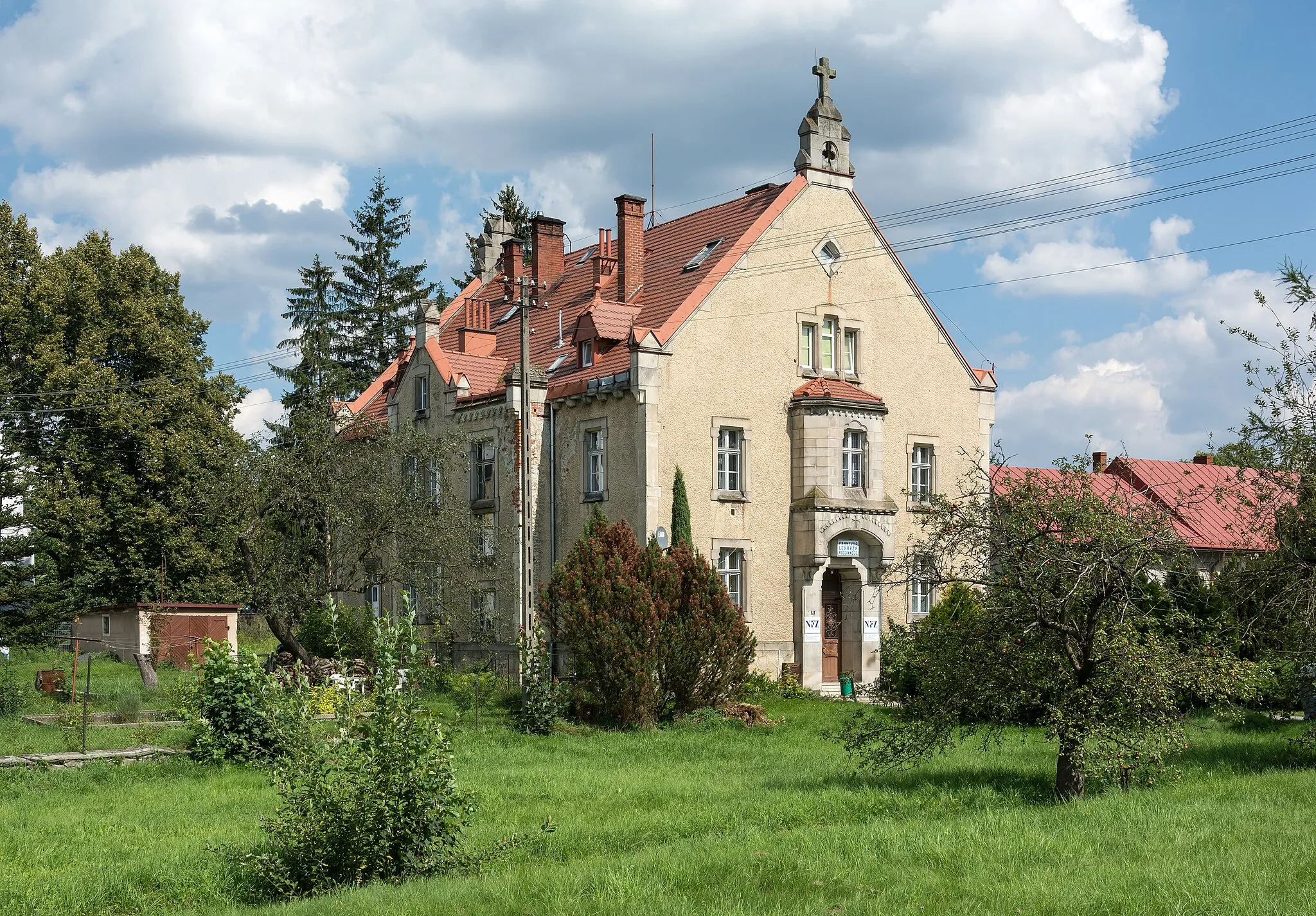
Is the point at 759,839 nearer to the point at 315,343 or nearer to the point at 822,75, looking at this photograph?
the point at 822,75

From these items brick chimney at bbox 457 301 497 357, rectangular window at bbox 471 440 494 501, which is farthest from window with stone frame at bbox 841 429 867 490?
brick chimney at bbox 457 301 497 357

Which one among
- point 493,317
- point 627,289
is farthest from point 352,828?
point 493,317

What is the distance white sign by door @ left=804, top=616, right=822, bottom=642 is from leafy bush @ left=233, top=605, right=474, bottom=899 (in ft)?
69.5

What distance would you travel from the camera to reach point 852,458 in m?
33.6

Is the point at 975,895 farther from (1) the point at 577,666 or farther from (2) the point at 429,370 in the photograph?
(2) the point at 429,370

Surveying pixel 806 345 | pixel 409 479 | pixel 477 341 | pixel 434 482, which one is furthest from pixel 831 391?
pixel 477 341

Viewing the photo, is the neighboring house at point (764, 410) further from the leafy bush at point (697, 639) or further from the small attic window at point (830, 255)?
the leafy bush at point (697, 639)

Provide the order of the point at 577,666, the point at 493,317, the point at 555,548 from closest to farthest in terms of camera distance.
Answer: the point at 577,666
the point at 555,548
the point at 493,317

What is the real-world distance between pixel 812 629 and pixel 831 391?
5905mm

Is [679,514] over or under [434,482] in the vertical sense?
under

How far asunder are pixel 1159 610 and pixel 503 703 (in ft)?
45.3

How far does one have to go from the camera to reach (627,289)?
1393 inches

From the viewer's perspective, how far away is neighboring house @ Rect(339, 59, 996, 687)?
3191cm

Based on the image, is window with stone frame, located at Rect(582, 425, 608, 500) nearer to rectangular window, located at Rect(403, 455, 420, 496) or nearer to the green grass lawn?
rectangular window, located at Rect(403, 455, 420, 496)
